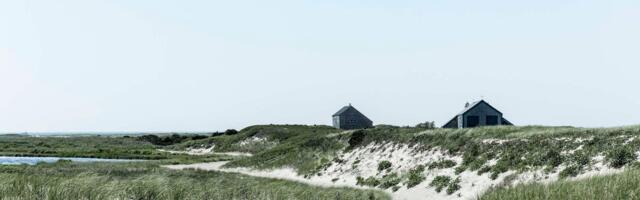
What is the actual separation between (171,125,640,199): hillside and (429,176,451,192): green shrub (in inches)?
2.2

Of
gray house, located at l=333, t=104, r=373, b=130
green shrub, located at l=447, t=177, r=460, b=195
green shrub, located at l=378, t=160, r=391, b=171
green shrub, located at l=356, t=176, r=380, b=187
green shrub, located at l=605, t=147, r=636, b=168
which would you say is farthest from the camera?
gray house, located at l=333, t=104, r=373, b=130

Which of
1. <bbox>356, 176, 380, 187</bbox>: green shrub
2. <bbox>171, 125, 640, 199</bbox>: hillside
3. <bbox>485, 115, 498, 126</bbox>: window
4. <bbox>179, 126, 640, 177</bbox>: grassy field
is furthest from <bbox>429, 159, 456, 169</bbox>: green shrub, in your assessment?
<bbox>485, 115, 498, 126</bbox>: window

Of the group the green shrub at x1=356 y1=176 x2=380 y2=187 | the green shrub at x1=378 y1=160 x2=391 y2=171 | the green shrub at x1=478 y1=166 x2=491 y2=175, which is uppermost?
the green shrub at x1=478 y1=166 x2=491 y2=175

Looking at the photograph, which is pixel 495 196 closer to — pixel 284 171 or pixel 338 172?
pixel 338 172

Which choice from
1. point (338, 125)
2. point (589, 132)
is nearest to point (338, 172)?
point (589, 132)

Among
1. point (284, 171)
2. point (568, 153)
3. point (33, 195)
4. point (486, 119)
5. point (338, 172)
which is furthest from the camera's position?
point (486, 119)

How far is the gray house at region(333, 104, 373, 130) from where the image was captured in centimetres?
11744

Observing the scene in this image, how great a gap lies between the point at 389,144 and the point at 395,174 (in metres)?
8.99

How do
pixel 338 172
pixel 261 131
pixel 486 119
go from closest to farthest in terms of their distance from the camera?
pixel 338 172, pixel 486 119, pixel 261 131

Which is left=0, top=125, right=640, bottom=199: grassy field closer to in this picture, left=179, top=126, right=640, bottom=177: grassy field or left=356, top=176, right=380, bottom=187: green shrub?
left=179, top=126, right=640, bottom=177: grassy field

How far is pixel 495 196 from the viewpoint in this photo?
13.5 m

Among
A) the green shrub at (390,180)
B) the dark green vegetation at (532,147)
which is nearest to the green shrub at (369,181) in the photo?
the green shrub at (390,180)

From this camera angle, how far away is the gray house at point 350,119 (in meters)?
117

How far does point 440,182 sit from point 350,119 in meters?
85.3
